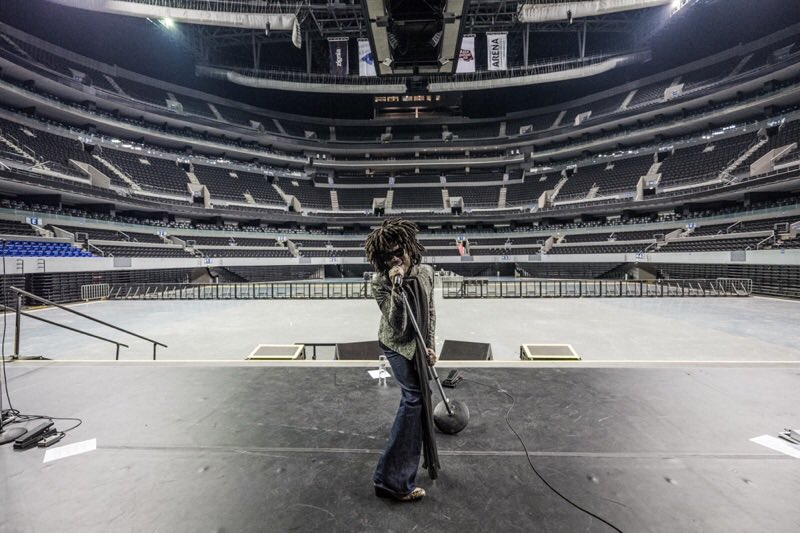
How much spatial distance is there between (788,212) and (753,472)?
80.5ft

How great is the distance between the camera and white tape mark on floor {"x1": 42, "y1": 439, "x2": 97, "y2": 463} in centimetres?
243

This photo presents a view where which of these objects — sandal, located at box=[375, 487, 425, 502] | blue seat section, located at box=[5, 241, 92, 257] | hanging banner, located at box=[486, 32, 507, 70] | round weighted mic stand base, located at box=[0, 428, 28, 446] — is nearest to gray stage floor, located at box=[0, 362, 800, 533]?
sandal, located at box=[375, 487, 425, 502]

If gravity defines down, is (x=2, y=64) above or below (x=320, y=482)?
above

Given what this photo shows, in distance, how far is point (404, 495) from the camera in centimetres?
195

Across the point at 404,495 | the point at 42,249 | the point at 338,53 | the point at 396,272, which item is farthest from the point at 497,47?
the point at 42,249

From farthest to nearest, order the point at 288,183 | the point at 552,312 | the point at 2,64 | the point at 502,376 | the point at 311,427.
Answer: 1. the point at 288,183
2. the point at 2,64
3. the point at 552,312
4. the point at 502,376
5. the point at 311,427

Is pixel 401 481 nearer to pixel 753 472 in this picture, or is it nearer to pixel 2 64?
pixel 753 472

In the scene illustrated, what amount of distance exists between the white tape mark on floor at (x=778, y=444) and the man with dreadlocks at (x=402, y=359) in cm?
270

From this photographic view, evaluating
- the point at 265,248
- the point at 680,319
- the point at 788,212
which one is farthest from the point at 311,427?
the point at 265,248

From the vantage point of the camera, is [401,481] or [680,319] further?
[680,319]

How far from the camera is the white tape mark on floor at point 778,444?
2397 millimetres

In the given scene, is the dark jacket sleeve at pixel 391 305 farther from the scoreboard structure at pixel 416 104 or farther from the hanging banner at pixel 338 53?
the scoreboard structure at pixel 416 104

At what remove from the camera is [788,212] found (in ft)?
56.9

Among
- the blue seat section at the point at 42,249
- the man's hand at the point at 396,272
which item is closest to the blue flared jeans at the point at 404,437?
the man's hand at the point at 396,272
